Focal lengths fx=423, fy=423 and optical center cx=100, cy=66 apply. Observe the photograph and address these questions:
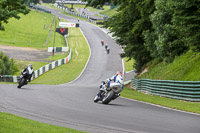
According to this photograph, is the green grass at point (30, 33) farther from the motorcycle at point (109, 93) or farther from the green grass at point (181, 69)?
the motorcycle at point (109, 93)

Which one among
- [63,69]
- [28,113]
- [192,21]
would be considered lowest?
[63,69]

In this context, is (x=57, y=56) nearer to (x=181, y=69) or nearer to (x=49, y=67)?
(x=49, y=67)

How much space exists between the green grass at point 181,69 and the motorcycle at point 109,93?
23.3 feet

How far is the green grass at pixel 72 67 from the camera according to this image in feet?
159

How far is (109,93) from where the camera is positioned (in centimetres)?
1638

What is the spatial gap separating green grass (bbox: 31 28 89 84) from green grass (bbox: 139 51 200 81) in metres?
17.2

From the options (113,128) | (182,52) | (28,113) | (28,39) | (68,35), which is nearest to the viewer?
(113,128)

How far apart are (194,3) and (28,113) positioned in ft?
32.2

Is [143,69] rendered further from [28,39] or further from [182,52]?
[28,39]

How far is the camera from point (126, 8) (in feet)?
109

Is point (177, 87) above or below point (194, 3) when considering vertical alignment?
below

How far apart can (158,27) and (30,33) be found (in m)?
76.3

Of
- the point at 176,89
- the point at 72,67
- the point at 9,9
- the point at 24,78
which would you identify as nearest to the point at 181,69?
the point at 176,89

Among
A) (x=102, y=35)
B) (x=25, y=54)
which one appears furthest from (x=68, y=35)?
(x=25, y=54)
